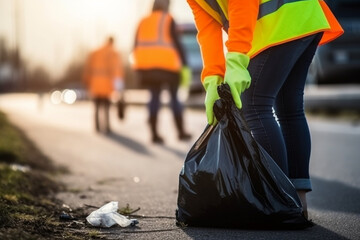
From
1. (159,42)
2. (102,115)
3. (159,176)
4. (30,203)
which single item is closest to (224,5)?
(30,203)

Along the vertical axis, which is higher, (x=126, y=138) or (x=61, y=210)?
(x=61, y=210)

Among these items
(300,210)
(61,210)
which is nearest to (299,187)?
(300,210)

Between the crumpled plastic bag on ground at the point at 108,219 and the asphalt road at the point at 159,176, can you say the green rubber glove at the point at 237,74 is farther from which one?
the crumpled plastic bag on ground at the point at 108,219

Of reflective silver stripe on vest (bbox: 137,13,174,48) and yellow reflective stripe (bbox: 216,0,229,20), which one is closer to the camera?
yellow reflective stripe (bbox: 216,0,229,20)

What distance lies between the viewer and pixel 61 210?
4.23 metres

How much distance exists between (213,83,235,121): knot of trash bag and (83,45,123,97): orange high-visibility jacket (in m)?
9.55

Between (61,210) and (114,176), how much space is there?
2132 millimetres

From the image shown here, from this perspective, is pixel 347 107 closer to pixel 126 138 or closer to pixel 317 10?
pixel 126 138

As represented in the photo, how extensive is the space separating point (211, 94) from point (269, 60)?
342 millimetres

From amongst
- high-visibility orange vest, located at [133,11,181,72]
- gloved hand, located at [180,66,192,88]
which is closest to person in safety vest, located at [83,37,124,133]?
gloved hand, located at [180,66,192,88]

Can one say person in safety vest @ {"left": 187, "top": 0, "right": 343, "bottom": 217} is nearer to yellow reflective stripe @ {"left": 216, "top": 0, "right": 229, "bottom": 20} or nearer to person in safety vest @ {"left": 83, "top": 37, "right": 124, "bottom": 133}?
yellow reflective stripe @ {"left": 216, "top": 0, "right": 229, "bottom": 20}

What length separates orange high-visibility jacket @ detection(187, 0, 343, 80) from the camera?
357 cm

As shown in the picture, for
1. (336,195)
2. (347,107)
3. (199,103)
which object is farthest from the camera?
(199,103)

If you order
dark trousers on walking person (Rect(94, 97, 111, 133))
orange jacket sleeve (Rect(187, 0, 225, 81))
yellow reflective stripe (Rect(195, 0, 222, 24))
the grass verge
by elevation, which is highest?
yellow reflective stripe (Rect(195, 0, 222, 24))
